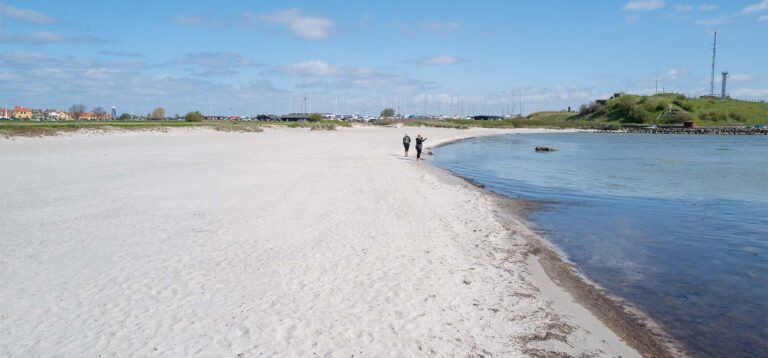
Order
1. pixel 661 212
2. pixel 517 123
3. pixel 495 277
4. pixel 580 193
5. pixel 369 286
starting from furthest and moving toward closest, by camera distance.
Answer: pixel 517 123, pixel 580 193, pixel 661 212, pixel 495 277, pixel 369 286

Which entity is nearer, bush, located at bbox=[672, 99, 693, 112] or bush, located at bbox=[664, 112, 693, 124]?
bush, located at bbox=[664, 112, 693, 124]

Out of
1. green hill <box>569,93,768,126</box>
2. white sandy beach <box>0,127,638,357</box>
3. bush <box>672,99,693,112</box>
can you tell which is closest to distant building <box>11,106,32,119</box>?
white sandy beach <box>0,127,638,357</box>

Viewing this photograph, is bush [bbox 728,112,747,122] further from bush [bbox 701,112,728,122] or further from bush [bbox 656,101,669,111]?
bush [bbox 656,101,669,111]

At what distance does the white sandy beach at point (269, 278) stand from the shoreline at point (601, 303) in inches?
9.6

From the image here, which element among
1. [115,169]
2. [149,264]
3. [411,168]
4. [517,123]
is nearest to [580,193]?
[411,168]

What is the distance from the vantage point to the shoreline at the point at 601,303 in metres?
6.73

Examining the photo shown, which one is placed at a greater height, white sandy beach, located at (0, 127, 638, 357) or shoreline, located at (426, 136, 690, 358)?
white sandy beach, located at (0, 127, 638, 357)

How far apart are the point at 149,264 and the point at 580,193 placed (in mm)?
17634

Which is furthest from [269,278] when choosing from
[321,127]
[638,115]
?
[638,115]

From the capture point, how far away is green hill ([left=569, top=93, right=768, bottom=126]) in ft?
477

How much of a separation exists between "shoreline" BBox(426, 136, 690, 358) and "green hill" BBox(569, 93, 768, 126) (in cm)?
15054

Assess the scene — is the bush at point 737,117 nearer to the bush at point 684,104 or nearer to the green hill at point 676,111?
the green hill at point 676,111

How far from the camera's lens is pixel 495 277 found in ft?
28.9

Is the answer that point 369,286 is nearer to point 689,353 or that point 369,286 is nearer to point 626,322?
point 626,322
